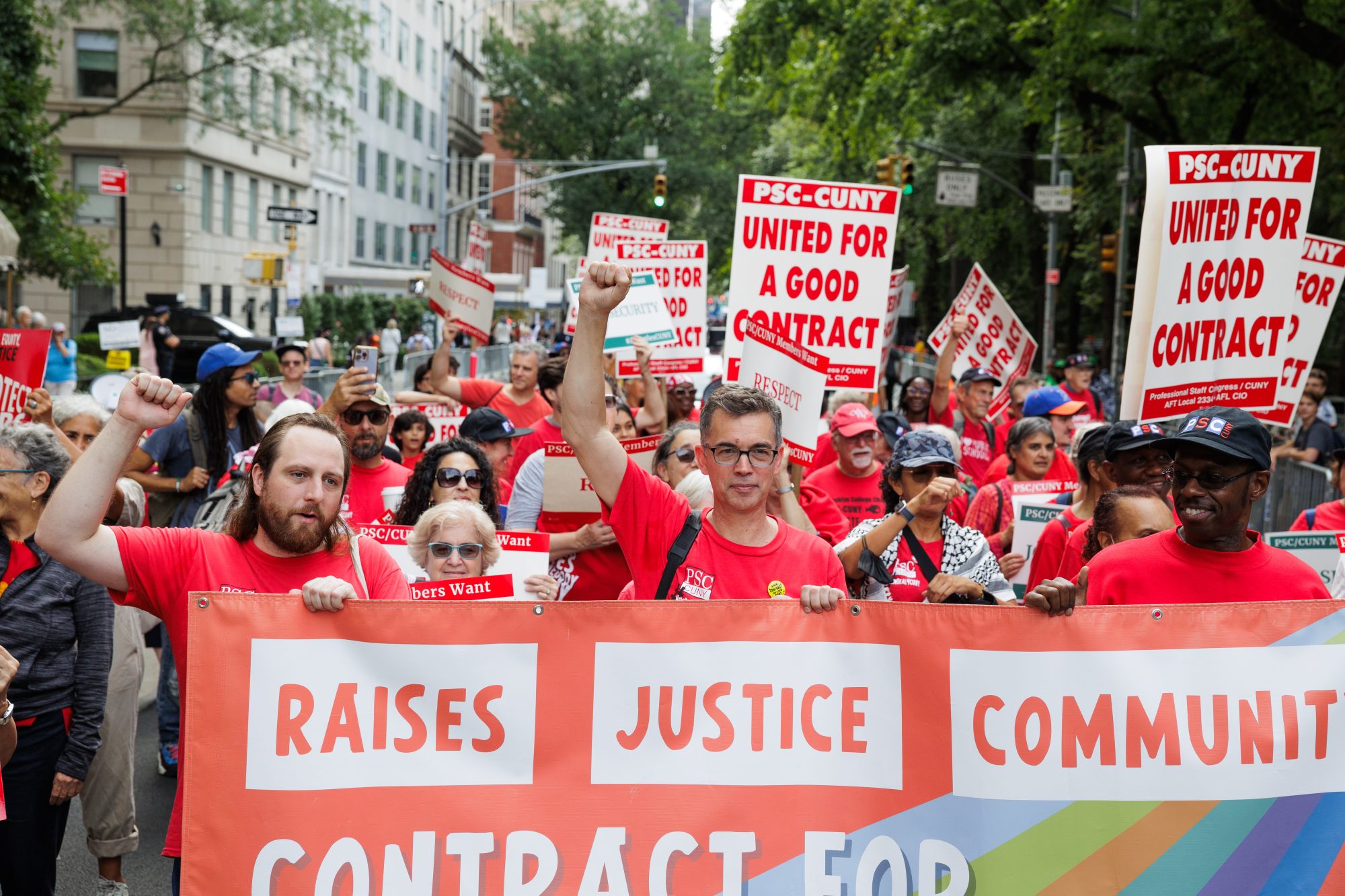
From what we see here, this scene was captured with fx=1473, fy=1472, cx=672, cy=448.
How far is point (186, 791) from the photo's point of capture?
343 centimetres

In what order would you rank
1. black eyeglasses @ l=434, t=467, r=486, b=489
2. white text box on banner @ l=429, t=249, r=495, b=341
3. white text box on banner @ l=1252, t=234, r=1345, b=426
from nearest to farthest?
black eyeglasses @ l=434, t=467, r=486, b=489
white text box on banner @ l=1252, t=234, r=1345, b=426
white text box on banner @ l=429, t=249, r=495, b=341

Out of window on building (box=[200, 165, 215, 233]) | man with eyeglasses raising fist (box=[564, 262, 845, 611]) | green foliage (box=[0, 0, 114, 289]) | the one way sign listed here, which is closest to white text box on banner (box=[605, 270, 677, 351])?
man with eyeglasses raising fist (box=[564, 262, 845, 611])

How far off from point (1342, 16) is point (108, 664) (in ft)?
49.3

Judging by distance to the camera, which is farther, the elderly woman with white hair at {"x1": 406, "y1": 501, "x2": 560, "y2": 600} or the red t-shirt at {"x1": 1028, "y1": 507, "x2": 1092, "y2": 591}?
the red t-shirt at {"x1": 1028, "y1": 507, "x2": 1092, "y2": 591}

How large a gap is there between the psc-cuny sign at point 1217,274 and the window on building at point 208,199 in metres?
39.3

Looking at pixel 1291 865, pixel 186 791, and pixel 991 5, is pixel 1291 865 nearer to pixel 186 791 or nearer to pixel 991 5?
pixel 186 791

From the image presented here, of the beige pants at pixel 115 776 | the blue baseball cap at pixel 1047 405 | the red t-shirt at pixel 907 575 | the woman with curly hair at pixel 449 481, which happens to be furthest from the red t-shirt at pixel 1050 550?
the blue baseball cap at pixel 1047 405

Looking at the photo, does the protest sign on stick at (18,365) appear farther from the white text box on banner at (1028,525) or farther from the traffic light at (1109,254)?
the traffic light at (1109,254)

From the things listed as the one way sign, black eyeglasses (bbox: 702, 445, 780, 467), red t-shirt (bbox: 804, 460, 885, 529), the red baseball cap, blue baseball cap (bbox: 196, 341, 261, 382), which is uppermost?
the one way sign

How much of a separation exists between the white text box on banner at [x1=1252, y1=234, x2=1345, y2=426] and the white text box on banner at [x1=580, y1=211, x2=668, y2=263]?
6.11 meters

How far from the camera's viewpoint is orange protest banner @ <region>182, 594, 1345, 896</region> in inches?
137

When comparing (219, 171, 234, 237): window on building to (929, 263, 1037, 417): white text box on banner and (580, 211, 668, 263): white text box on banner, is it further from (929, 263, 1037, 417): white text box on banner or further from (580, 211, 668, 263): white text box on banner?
(929, 263, 1037, 417): white text box on banner

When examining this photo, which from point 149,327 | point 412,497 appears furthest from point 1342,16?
point 149,327

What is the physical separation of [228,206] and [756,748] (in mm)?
43649
